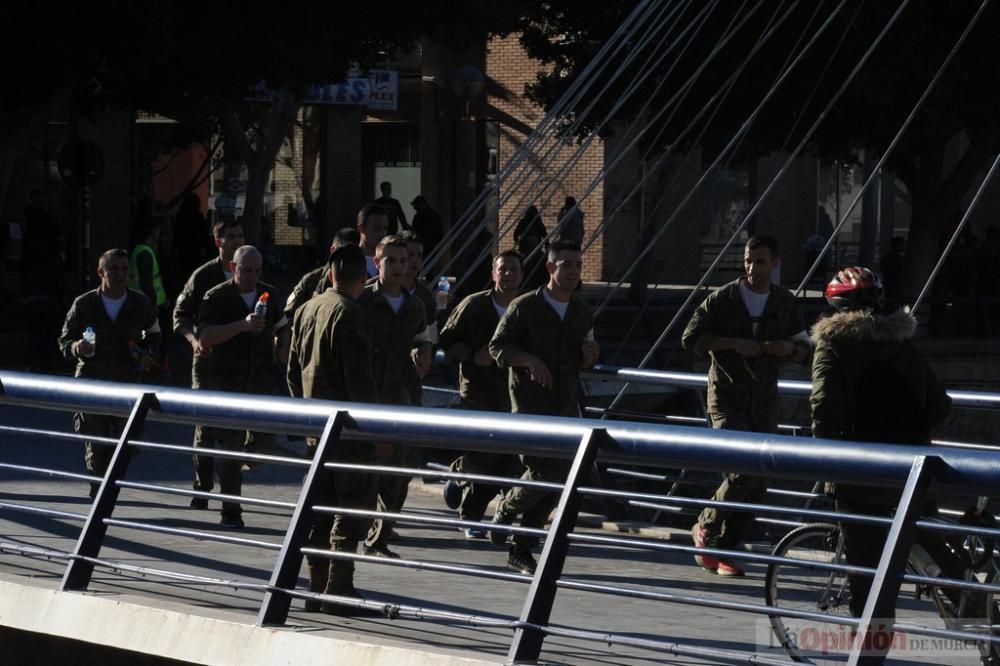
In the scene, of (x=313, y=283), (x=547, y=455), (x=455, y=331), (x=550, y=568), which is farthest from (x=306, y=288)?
(x=550, y=568)

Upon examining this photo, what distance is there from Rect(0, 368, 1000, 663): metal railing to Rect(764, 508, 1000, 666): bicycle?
66 cm

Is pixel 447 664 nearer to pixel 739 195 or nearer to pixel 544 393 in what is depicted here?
pixel 544 393

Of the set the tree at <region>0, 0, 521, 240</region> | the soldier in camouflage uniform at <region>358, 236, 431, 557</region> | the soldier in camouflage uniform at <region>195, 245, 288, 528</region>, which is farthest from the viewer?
the tree at <region>0, 0, 521, 240</region>

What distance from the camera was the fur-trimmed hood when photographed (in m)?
6.97

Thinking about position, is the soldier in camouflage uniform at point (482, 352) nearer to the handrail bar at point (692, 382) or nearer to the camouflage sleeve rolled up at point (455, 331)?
the camouflage sleeve rolled up at point (455, 331)

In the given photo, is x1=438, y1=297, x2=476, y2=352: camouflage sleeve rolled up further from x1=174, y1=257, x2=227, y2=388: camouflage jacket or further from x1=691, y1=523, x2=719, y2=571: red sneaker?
x1=691, y1=523, x2=719, y2=571: red sneaker

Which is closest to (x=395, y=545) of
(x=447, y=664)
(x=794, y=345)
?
(x=794, y=345)

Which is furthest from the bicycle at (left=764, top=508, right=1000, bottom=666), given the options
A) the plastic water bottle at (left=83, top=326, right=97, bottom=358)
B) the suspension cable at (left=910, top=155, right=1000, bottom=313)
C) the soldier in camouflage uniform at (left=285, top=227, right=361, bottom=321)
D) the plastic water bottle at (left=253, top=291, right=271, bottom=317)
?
the plastic water bottle at (left=83, top=326, right=97, bottom=358)

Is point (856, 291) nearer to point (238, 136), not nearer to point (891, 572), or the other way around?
point (891, 572)

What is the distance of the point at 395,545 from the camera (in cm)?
1058

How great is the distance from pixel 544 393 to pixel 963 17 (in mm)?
16020

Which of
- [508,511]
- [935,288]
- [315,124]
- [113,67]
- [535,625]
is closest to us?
[535,625]

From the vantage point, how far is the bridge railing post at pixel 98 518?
7449mm

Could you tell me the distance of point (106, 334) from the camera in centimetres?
1255
